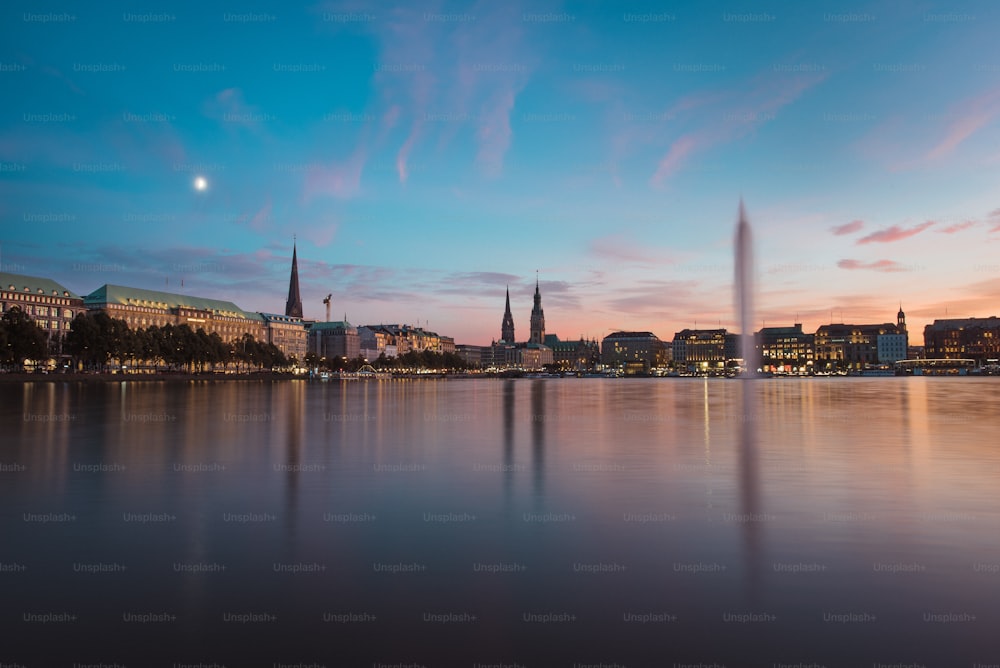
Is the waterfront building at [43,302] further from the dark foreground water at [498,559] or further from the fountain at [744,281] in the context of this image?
the dark foreground water at [498,559]

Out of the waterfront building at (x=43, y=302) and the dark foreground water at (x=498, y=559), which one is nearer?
the dark foreground water at (x=498, y=559)

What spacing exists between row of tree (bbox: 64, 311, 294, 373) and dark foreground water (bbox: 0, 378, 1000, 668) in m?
108

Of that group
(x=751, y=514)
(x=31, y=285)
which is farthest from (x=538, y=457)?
(x=31, y=285)

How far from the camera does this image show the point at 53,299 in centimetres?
16050

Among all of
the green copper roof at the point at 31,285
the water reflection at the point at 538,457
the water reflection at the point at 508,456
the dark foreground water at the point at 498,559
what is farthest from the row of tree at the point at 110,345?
the dark foreground water at the point at 498,559

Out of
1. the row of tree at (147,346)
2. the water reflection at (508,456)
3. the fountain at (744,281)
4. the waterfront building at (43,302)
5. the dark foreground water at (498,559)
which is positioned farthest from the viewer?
the waterfront building at (43,302)

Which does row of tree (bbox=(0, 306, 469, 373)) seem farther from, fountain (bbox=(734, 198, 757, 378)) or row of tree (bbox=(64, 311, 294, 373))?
fountain (bbox=(734, 198, 757, 378))

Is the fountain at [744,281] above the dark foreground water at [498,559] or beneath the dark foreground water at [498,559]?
above

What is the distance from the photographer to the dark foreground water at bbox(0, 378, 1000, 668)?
7914 mm

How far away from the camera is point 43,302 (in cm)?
15750

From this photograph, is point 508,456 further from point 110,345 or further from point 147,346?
point 147,346

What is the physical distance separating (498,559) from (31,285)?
180779 mm

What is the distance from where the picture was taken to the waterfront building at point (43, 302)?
14862 cm

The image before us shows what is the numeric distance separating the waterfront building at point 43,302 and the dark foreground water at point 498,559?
499 feet
